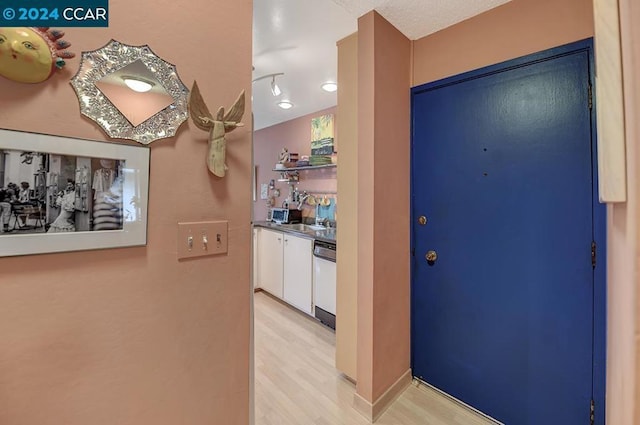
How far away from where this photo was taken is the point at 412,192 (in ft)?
6.37

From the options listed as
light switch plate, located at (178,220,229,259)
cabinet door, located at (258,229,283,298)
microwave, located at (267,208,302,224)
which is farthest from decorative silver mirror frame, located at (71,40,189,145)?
microwave, located at (267,208,302,224)

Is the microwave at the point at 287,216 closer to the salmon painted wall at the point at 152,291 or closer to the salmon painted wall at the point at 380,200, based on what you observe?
the salmon painted wall at the point at 380,200

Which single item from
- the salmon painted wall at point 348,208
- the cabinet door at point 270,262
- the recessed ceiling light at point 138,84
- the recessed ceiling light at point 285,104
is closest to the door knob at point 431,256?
the salmon painted wall at point 348,208

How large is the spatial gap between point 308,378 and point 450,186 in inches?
65.2

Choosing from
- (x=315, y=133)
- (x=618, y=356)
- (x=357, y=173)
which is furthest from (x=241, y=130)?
(x=315, y=133)

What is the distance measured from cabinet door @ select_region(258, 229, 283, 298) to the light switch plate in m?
2.31

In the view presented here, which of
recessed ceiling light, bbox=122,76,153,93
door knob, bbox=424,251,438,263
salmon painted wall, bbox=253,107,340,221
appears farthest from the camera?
salmon painted wall, bbox=253,107,340,221

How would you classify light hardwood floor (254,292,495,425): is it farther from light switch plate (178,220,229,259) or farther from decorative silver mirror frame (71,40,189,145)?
decorative silver mirror frame (71,40,189,145)

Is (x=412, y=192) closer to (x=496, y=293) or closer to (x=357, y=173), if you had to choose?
(x=357, y=173)

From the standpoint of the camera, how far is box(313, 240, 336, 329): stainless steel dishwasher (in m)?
2.65

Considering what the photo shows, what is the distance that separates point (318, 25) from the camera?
1826 millimetres

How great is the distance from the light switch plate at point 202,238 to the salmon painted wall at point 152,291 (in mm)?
26

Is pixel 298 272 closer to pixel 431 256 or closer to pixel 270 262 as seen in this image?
pixel 270 262

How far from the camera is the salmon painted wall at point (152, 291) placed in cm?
71
